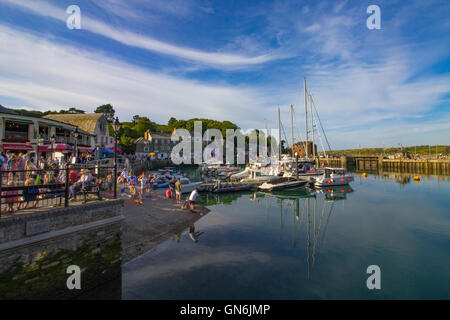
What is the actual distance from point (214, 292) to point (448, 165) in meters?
89.6

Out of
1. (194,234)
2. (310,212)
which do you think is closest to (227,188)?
(310,212)

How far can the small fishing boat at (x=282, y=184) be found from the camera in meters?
31.0

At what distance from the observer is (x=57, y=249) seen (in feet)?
22.0

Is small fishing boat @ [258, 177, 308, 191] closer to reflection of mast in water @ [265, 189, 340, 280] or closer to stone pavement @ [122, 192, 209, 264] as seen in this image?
reflection of mast in water @ [265, 189, 340, 280]

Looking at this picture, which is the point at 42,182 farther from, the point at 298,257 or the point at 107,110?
the point at 107,110

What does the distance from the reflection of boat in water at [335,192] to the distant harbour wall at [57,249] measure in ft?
84.8

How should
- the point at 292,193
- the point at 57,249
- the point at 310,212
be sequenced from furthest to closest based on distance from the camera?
the point at 292,193 < the point at 310,212 < the point at 57,249

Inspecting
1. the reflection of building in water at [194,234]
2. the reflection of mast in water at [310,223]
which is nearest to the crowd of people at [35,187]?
the reflection of building in water at [194,234]

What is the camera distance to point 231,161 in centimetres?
8862

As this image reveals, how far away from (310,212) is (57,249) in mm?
20048

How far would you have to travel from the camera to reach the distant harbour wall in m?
5.84

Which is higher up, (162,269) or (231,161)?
(231,161)
